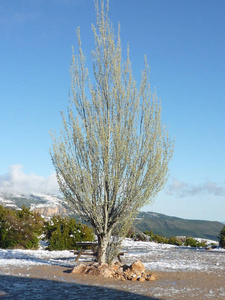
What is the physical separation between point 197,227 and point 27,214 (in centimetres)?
8554

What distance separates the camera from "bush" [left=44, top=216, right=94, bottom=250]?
19.1 meters

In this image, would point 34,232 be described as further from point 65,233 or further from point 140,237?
point 140,237

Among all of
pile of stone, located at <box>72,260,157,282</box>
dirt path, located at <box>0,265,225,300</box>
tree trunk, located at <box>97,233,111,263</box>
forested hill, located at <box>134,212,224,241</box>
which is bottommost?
dirt path, located at <box>0,265,225,300</box>

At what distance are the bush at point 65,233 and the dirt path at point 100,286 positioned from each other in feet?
26.9

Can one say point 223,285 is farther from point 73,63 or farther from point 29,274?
point 73,63

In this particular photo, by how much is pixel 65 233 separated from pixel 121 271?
9.33m

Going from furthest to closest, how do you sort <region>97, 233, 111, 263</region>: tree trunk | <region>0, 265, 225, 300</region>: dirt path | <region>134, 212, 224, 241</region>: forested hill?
<region>134, 212, 224, 241</region>: forested hill → <region>97, 233, 111, 263</region>: tree trunk → <region>0, 265, 225, 300</region>: dirt path

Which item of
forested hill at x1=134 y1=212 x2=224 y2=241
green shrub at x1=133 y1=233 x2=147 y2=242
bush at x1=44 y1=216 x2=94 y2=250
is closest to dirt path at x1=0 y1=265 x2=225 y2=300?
bush at x1=44 y1=216 x2=94 y2=250

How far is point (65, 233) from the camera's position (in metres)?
19.3

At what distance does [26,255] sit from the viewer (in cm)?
1573

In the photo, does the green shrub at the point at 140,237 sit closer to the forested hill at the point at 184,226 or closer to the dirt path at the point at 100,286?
the dirt path at the point at 100,286

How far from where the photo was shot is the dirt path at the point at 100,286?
760cm

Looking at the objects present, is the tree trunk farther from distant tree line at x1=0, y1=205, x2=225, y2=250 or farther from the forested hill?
the forested hill

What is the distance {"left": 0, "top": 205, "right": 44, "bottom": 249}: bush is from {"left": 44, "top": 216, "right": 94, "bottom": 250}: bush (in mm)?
874
